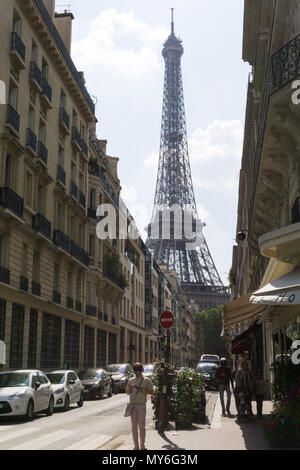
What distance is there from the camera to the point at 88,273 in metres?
43.6

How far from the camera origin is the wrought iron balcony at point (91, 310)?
140 ft

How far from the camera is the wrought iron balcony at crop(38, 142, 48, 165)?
3284 centimetres

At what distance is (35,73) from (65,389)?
1771cm

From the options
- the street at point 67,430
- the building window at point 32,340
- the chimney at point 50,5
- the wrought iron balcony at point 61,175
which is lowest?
the street at point 67,430

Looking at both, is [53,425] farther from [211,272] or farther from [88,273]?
[211,272]

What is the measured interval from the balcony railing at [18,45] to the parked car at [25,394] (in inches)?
651

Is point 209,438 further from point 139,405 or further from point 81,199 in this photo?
point 81,199

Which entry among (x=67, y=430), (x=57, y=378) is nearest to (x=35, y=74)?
(x=57, y=378)

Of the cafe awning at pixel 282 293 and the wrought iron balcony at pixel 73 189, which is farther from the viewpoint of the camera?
the wrought iron balcony at pixel 73 189

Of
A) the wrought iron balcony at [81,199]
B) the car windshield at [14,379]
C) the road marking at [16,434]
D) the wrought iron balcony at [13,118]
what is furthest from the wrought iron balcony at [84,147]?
the road marking at [16,434]

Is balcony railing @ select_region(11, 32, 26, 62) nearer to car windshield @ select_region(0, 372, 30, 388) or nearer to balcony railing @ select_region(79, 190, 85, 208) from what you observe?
balcony railing @ select_region(79, 190, 85, 208)

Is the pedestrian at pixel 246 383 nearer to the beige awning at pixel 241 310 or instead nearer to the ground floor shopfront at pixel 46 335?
the beige awning at pixel 241 310

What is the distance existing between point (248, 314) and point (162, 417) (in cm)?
382

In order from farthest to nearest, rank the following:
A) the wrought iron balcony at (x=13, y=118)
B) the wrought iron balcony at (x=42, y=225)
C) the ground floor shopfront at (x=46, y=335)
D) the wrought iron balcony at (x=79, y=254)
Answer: the wrought iron balcony at (x=79, y=254) → the wrought iron balcony at (x=42, y=225) → the wrought iron balcony at (x=13, y=118) → the ground floor shopfront at (x=46, y=335)
